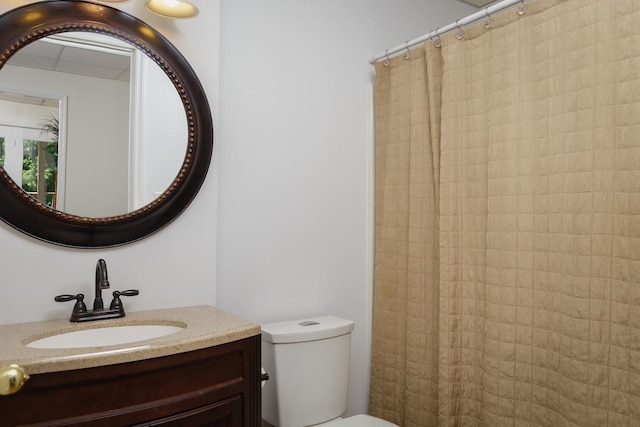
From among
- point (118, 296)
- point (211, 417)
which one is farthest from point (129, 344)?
point (118, 296)

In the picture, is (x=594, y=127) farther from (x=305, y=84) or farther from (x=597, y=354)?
(x=305, y=84)

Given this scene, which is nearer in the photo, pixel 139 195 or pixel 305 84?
pixel 139 195

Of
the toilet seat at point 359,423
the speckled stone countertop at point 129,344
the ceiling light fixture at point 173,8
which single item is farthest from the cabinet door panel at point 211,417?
the ceiling light fixture at point 173,8

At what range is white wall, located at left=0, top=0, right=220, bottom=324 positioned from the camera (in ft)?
5.09

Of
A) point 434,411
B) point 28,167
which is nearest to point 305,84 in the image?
point 28,167

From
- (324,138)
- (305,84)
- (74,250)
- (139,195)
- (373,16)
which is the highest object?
(373,16)

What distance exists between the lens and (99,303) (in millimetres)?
1601

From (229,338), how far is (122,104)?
946 mm

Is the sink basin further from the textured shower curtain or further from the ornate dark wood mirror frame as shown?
the textured shower curtain

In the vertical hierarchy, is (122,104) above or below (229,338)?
above

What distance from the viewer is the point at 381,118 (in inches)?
96.0

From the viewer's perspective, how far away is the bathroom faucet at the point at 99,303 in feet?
5.11

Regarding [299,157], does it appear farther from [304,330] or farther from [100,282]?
[100,282]

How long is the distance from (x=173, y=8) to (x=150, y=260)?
3.01ft
